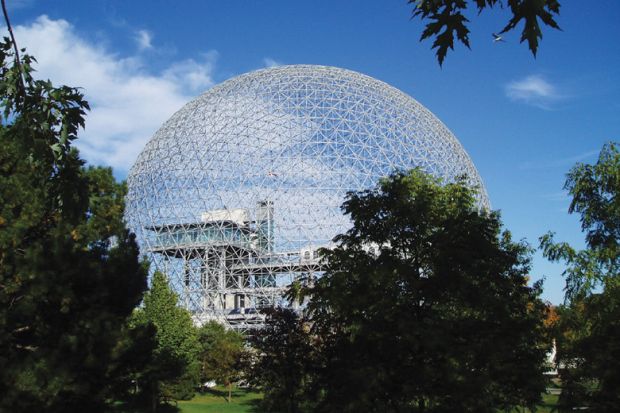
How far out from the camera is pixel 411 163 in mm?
43281

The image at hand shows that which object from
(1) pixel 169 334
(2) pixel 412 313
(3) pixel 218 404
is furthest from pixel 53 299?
(3) pixel 218 404

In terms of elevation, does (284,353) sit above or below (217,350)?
above

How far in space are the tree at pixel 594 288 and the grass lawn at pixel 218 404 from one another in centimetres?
2104

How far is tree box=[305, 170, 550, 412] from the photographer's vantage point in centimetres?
1070

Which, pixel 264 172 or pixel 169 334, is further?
pixel 264 172

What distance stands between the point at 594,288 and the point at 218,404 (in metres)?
26.8

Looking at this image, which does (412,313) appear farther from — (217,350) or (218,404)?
(217,350)

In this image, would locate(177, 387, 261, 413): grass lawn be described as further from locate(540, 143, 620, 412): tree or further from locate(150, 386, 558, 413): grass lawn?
locate(540, 143, 620, 412): tree

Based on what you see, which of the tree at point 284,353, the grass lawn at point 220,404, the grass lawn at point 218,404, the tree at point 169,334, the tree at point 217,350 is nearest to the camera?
the tree at point 284,353

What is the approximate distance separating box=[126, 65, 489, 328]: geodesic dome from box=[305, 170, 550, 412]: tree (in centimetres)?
2486

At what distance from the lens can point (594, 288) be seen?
1155cm

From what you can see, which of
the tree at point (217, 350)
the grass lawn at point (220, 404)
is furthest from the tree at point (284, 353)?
the tree at point (217, 350)

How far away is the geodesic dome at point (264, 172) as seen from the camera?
1555 inches

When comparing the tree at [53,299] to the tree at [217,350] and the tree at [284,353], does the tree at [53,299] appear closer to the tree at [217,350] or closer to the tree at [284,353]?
the tree at [284,353]
